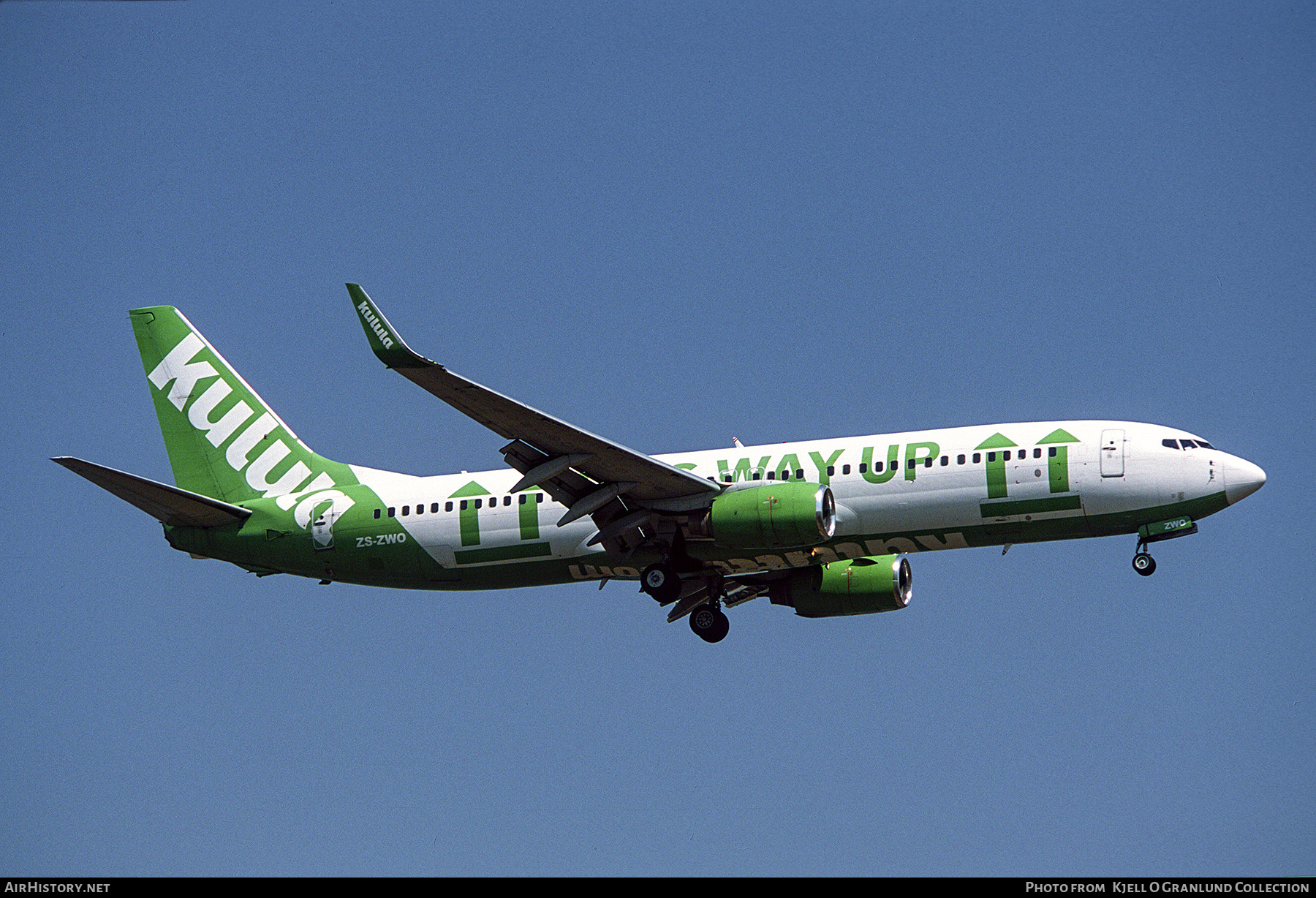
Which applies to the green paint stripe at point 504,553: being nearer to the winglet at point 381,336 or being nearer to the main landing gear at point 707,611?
the main landing gear at point 707,611

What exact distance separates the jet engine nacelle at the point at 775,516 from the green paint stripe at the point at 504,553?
5.67m

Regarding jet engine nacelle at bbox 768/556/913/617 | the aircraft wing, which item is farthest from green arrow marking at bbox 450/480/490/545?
jet engine nacelle at bbox 768/556/913/617

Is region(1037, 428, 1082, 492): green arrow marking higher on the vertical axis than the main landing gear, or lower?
higher

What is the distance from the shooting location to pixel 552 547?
145 feet

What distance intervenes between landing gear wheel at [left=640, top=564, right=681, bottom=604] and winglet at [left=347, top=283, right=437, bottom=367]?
9.83 meters

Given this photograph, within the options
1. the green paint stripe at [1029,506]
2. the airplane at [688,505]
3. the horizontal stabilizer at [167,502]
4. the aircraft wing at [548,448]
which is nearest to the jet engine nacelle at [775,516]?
the airplane at [688,505]

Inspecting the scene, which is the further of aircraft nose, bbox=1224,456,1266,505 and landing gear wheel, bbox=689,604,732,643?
landing gear wheel, bbox=689,604,732,643

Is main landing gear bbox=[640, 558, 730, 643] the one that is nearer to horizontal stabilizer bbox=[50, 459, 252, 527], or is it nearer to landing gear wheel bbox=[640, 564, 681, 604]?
landing gear wheel bbox=[640, 564, 681, 604]

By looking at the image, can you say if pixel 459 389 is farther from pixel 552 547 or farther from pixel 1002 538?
pixel 1002 538

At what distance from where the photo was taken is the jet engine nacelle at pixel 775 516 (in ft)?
131

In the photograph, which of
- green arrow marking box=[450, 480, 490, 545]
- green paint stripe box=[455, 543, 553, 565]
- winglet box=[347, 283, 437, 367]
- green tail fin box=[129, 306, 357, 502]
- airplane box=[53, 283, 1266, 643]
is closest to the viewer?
winglet box=[347, 283, 437, 367]

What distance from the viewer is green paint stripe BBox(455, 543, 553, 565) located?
146 ft

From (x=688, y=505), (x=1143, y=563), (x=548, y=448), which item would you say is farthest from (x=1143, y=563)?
(x=548, y=448)
